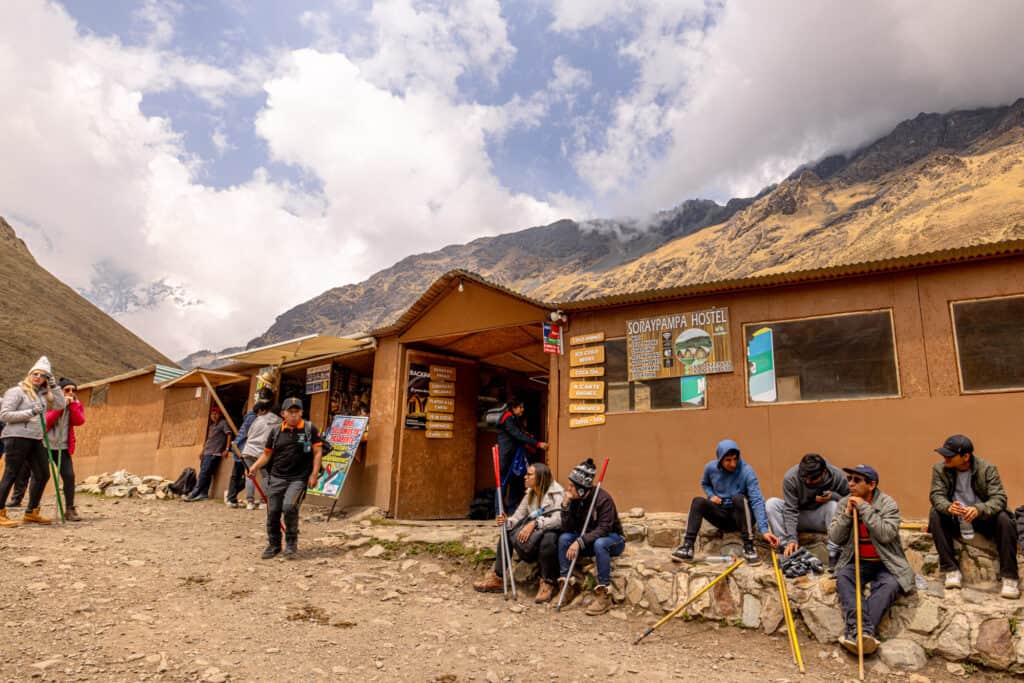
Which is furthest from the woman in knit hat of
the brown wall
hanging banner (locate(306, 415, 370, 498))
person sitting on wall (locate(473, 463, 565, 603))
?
the brown wall

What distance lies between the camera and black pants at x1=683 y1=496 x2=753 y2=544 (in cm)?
646

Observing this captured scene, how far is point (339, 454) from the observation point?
11055mm

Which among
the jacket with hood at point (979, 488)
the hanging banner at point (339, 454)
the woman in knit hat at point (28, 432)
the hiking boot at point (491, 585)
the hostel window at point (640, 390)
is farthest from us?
the hanging banner at point (339, 454)

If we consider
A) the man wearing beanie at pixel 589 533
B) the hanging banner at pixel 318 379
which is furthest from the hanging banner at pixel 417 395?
the man wearing beanie at pixel 589 533

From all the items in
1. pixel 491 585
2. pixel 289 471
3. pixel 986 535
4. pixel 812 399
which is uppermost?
pixel 812 399

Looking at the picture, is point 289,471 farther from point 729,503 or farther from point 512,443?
point 729,503

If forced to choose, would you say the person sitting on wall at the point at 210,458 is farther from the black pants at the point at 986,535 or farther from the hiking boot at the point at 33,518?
the black pants at the point at 986,535

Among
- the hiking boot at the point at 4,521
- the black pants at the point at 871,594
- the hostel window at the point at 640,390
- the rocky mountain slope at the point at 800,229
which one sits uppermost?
the rocky mountain slope at the point at 800,229

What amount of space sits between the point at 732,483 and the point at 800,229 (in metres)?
76.2

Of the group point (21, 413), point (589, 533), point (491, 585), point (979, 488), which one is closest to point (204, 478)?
point (21, 413)

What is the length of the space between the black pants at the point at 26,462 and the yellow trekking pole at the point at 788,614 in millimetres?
8194

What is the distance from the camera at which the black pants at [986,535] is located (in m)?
5.21

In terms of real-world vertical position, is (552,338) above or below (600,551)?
above

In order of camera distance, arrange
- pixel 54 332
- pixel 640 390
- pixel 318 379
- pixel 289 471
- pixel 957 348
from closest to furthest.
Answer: pixel 957 348
pixel 289 471
pixel 640 390
pixel 318 379
pixel 54 332
